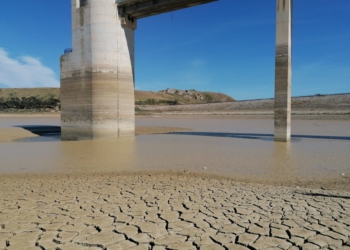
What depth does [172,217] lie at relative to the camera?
362cm

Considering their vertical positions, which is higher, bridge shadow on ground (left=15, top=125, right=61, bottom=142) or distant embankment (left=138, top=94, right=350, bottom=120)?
distant embankment (left=138, top=94, right=350, bottom=120)

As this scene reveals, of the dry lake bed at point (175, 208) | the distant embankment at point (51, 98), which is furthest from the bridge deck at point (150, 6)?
the distant embankment at point (51, 98)

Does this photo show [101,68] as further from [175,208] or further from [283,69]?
[175,208]

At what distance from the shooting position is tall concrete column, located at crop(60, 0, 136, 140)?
16828 mm

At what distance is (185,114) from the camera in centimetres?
5362

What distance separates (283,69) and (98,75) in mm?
10672

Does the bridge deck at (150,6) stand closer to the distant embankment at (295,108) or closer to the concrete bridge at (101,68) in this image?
the concrete bridge at (101,68)

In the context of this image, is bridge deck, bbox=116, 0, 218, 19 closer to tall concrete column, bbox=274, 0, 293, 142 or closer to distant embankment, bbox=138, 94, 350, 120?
tall concrete column, bbox=274, 0, 293, 142

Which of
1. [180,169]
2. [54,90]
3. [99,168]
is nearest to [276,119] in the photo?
[180,169]

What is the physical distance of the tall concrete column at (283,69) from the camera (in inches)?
545

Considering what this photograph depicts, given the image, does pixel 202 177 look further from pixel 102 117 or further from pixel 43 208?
pixel 102 117

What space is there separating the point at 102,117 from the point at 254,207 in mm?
14199

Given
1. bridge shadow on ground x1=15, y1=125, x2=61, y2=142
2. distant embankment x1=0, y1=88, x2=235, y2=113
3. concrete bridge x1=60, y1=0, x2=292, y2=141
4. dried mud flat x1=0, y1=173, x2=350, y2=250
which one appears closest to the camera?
dried mud flat x1=0, y1=173, x2=350, y2=250

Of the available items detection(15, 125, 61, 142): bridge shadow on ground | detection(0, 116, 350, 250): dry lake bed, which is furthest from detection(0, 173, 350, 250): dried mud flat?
detection(15, 125, 61, 142): bridge shadow on ground
